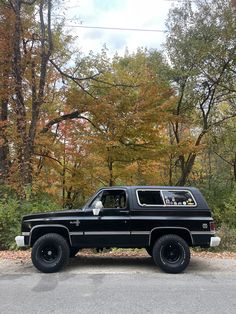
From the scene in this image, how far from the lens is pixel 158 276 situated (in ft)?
27.0

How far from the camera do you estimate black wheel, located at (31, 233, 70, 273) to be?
856 centimetres

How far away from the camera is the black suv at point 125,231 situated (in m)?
8.62

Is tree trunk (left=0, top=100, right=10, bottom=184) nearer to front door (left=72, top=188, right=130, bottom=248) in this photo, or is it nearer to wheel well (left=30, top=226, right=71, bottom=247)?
wheel well (left=30, top=226, right=71, bottom=247)

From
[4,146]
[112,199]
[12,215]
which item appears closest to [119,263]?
[112,199]

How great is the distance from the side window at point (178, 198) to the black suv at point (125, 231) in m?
0.07

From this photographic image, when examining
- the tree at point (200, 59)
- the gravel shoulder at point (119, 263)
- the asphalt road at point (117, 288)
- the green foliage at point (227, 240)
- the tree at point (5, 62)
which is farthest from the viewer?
the tree at point (200, 59)

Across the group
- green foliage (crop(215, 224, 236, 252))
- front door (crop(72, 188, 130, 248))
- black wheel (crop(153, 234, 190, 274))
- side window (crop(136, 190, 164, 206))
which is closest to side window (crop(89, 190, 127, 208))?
front door (crop(72, 188, 130, 248))

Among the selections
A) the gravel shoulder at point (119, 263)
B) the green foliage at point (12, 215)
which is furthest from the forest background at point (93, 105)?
the gravel shoulder at point (119, 263)

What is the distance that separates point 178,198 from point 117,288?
2820 millimetres

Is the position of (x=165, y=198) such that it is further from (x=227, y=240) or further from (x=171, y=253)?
(x=227, y=240)

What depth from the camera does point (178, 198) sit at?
30.0ft

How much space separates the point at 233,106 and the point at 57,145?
1318 centimetres

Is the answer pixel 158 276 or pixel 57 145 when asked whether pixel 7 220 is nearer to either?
pixel 158 276

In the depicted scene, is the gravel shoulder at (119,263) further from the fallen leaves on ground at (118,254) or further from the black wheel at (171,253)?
the black wheel at (171,253)
